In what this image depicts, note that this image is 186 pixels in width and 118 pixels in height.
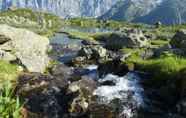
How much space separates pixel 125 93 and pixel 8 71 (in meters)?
12.4

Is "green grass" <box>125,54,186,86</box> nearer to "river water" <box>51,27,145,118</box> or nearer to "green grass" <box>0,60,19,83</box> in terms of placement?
"river water" <box>51,27,145,118</box>

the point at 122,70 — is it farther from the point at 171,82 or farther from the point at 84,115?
the point at 84,115

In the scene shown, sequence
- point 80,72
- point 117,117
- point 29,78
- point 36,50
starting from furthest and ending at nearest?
point 36,50
point 80,72
point 29,78
point 117,117

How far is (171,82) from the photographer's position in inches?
1384

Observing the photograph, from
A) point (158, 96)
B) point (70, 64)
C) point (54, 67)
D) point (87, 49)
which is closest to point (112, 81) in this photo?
point (158, 96)

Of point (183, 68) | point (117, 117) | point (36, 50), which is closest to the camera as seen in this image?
point (117, 117)

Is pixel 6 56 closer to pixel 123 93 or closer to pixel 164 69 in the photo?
pixel 123 93

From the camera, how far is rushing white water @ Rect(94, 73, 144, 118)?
105 feet

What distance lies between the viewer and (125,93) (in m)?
35.7

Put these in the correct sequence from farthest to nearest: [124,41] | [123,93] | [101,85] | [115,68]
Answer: [124,41] → [115,68] → [101,85] → [123,93]

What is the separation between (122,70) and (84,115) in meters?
16.0

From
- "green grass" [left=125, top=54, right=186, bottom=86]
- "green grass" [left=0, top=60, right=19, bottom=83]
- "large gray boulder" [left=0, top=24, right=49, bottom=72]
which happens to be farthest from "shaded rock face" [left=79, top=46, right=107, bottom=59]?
"green grass" [left=0, top=60, right=19, bottom=83]

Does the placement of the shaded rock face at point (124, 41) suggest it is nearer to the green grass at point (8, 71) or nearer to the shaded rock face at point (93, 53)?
the shaded rock face at point (93, 53)

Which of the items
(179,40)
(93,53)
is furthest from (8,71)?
(93,53)
